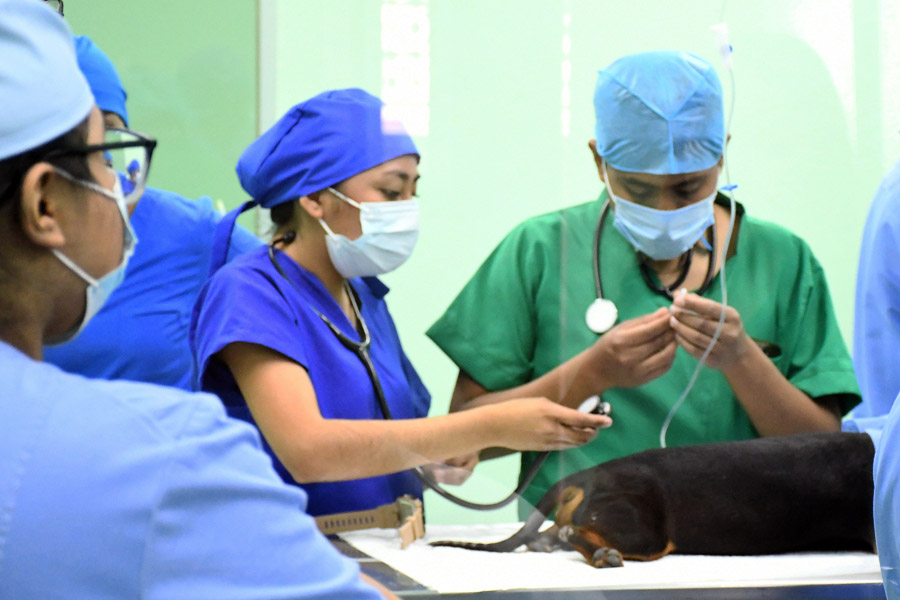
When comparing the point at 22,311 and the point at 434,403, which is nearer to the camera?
the point at 22,311

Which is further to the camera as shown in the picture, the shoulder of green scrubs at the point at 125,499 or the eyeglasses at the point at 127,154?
the eyeglasses at the point at 127,154

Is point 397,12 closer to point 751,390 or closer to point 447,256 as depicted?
point 447,256

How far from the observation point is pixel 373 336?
4.60 ft

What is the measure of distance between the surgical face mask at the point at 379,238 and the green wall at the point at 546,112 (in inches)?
0.7

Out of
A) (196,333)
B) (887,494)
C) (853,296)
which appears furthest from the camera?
(853,296)

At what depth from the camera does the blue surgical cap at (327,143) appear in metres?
1.38

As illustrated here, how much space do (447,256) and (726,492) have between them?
0.51 metres

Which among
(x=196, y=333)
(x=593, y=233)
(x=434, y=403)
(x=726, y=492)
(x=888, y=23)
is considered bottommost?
(x=726, y=492)

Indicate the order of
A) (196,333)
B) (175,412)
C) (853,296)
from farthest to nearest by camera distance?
(853,296), (196,333), (175,412)

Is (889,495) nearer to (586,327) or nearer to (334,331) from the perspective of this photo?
(586,327)

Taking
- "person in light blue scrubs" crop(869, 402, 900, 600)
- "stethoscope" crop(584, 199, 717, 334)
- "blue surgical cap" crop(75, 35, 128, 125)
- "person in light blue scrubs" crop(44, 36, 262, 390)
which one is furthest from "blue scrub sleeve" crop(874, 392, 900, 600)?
"blue surgical cap" crop(75, 35, 128, 125)

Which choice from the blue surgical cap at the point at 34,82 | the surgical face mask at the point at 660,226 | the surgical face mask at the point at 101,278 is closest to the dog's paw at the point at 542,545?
the surgical face mask at the point at 660,226

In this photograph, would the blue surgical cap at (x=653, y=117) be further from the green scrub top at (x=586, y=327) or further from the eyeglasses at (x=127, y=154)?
the eyeglasses at (x=127, y=154)

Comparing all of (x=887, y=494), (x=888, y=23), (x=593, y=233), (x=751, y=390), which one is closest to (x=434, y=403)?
(x=593, y=233)
